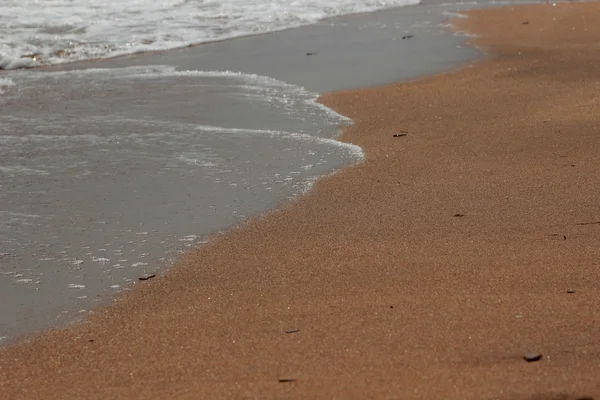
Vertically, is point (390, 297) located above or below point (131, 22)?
below

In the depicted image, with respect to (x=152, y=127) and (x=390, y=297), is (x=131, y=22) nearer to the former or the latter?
(x=152, y=127)

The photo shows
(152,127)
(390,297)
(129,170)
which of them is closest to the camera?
(390,297)

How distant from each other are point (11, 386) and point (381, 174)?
2.39 meters

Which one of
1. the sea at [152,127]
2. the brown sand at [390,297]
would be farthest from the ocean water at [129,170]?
the brown sand at [390,297]

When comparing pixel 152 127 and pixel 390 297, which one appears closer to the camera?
pixel 390 297

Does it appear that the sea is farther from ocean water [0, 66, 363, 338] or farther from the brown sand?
the brown sand

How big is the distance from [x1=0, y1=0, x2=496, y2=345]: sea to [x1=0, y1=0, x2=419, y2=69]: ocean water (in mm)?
36

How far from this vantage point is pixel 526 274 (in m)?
3.20

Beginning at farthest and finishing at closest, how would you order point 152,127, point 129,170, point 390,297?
point 152,127
point 129,170
point 390,297

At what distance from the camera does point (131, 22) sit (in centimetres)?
1037

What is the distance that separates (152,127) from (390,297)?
2900 millimetres

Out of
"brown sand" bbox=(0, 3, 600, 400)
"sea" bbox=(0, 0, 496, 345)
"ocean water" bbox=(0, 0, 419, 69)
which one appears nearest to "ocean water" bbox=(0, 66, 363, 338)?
"sea" bbox=(0, 0, 496, 345)

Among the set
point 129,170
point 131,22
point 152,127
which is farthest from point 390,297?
point 131,22

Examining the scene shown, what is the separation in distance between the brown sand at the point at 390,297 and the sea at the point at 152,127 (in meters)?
0.25
